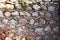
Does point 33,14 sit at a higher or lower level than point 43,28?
higher

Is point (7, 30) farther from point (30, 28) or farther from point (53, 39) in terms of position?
point (53, 39)

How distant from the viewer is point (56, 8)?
155 cm

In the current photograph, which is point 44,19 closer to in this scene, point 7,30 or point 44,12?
point 44,12

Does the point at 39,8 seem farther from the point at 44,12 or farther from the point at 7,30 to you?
the point at 7,30

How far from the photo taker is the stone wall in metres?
1.46

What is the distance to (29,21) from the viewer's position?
1508mm

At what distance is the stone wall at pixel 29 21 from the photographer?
4.80ft

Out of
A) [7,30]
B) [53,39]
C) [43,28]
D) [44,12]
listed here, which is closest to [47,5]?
[44,12]

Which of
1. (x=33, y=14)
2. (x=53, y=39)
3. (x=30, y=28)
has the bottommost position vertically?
(x=53, y=39)

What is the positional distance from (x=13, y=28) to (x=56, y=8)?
425 mm

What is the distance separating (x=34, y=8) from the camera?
1521 mm

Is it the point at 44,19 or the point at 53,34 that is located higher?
the point at 44,19

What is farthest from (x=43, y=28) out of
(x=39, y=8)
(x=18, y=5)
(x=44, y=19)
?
(x=18, y=5)

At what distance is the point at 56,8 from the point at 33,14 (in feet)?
0.71
